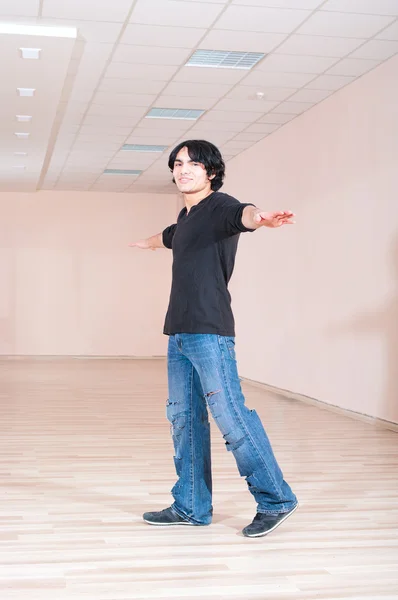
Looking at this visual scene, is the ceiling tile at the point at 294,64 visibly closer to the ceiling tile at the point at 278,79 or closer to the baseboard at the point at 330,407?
the ceiling tile at the point at 278,79

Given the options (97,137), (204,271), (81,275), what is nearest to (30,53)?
(97,137)

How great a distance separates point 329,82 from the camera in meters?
7.80

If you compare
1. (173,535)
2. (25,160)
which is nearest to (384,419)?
(173,535)

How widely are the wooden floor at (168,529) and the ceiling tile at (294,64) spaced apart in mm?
3067

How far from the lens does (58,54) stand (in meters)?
6.72

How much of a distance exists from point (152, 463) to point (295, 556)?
2081 mm

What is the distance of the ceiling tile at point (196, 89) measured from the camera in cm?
802

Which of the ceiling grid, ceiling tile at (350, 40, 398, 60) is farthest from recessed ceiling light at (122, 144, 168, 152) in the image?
ceiling tile at (350, 40, 398, 60)

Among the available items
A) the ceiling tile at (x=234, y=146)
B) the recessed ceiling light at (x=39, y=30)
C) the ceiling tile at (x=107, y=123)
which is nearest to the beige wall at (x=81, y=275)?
the ceiling tile at (x=234, y=146)

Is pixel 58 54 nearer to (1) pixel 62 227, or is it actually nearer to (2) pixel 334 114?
(2) pixel 334 114

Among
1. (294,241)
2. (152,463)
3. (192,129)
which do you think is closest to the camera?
(152,463)

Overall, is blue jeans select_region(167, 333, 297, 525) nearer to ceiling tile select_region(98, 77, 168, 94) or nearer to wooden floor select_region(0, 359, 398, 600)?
wooden floor select_region(0, 359, 398, 600)

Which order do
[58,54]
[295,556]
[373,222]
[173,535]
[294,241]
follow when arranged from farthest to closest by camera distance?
[294,241]
[373,222]
[58,54]
[173,535]
[295,556]

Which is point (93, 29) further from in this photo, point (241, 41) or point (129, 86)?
point (129, 86)
